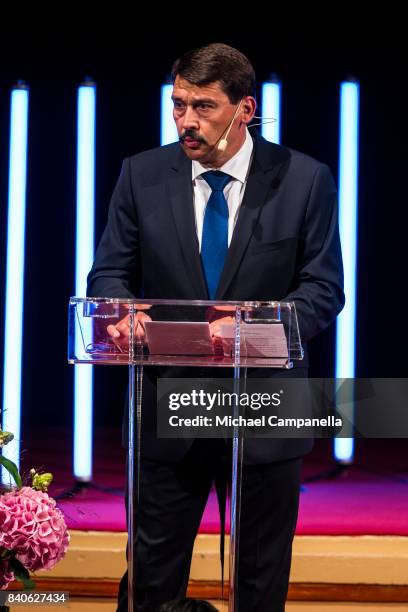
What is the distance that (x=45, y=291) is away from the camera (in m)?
4.57

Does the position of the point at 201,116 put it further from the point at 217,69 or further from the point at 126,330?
the point at 126,330

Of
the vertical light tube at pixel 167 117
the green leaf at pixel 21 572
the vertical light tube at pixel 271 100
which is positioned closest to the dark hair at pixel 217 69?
the green leaf at pixel 21 572

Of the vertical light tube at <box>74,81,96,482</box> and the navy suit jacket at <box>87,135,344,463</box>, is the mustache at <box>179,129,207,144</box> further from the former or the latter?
the vertical light tube at <box>74,81,96,482</box>

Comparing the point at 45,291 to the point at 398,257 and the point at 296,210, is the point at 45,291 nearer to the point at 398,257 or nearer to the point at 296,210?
the point at 398,257

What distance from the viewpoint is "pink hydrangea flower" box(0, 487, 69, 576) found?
201cm

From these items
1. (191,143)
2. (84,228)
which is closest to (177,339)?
(191,143)

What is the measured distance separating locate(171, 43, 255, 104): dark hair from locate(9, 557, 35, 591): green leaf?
1039 millimetres

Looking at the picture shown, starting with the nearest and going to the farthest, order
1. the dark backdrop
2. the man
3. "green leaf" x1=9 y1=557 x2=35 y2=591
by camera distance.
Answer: "green leaf" x1=9 y1=557 x2=35 y2=591, the man, the dark backdrop

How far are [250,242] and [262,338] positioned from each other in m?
0.47

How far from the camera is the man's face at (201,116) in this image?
2330 millimetres

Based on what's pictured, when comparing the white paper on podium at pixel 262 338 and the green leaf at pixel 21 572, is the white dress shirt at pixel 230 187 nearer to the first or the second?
the white paper on podium at pixel 262 338

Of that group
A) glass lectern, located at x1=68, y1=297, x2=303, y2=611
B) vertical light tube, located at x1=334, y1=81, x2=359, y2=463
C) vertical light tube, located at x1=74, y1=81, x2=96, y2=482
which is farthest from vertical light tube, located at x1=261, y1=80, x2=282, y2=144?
glass lectern, located at x1=68, y1=297, x2=303, y2=611

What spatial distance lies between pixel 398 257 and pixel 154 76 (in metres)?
1.21

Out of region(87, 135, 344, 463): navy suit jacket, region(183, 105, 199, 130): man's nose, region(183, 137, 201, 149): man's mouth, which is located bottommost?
region(87, 135, 344, 463): navy suit jacket
